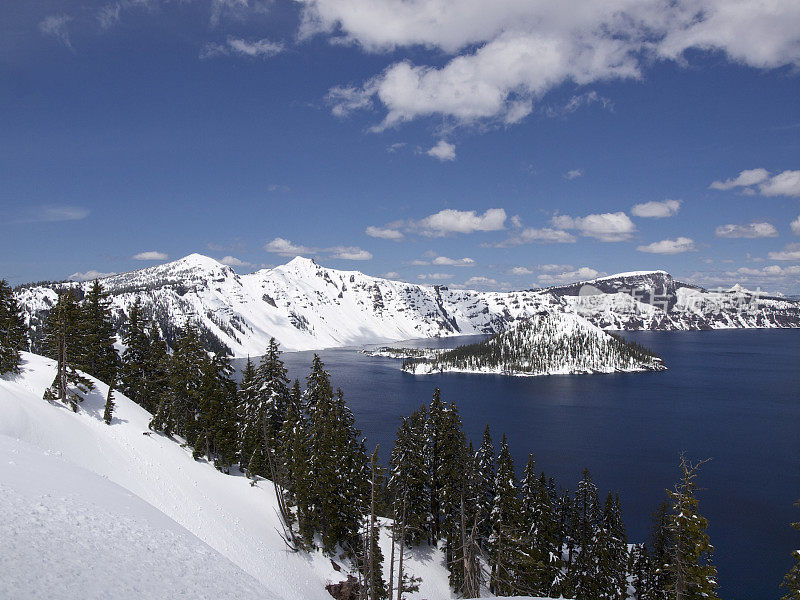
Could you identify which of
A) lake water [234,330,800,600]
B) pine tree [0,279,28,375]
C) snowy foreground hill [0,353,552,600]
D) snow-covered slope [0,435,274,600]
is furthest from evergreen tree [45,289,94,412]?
lake water [234,330,800,600]

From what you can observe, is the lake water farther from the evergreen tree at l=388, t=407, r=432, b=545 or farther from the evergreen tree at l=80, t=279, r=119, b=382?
the evergreen tree at l=80, t=279, r=119, b=382

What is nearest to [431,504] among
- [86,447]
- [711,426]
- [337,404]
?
[337,404]

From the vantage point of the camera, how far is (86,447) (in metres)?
31.7

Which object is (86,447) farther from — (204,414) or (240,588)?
(240,588)

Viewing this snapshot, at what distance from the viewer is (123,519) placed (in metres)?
15.6

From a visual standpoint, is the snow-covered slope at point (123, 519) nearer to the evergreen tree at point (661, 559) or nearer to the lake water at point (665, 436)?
the evergreen tree at point (661, 559)

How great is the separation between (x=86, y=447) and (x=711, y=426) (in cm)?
12573

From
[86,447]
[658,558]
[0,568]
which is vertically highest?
[0,568]

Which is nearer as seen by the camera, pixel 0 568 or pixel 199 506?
pixel 0 568

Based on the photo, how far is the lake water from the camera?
55438 mm

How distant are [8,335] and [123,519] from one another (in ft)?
115

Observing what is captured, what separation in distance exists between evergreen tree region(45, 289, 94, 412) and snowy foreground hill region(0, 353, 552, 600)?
114 centimetres

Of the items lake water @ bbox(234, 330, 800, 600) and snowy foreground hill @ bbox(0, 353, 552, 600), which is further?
lake water @ bbox(234, 330, 800, 600)

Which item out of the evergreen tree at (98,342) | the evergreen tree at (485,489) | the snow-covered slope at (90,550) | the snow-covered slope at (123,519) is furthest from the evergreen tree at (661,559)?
the evergreen tree at (98,342)
